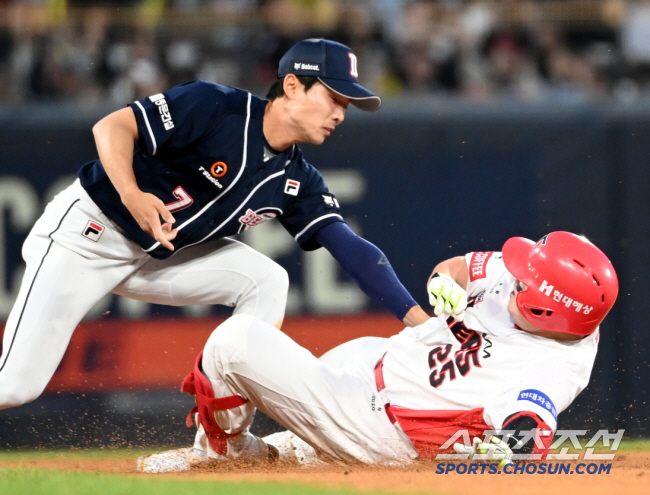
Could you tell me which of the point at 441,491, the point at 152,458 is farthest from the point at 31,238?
the point at 441,491

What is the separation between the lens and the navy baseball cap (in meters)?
3.76

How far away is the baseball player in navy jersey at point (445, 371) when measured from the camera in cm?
333

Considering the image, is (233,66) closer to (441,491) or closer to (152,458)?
(152,458)

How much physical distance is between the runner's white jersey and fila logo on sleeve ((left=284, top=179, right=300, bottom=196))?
2.68 feet

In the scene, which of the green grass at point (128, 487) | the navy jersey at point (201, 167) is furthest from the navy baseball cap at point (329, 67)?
the green grass at point (128, 487)

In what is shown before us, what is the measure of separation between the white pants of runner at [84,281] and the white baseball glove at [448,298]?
0.80 m

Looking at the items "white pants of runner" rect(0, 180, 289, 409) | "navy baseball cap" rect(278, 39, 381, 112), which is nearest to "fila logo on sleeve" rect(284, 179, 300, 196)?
"white pants of runner" rect(0, 180, 289, 409)

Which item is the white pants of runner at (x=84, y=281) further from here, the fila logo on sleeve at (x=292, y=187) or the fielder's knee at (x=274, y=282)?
the fila logo on sleeve at (x=292, y=187)

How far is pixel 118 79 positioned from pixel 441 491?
4984 mm

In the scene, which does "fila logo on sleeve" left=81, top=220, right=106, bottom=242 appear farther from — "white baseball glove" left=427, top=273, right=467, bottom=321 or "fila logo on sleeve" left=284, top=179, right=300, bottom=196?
"white baseball glove" left=427, top=273, right=467, bottom=321

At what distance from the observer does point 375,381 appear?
11.8ft

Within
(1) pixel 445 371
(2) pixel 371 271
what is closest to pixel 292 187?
(2) pixel 371 271

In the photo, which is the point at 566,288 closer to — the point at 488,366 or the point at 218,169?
the point at 488,366

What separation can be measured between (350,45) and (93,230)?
154 inches
